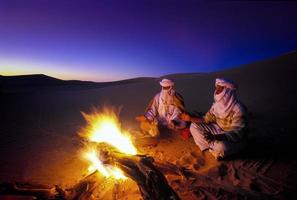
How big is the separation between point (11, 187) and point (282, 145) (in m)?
5.84

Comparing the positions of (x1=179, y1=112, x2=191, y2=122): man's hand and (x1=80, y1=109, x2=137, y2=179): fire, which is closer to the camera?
(x1=80, y1=109, x2=137, y2=179): fire

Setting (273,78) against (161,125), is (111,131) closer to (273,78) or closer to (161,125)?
(161,125)

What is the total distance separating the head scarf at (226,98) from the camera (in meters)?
5.61

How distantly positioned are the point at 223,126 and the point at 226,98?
667 mm

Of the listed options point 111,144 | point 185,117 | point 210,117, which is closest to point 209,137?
point 210,117

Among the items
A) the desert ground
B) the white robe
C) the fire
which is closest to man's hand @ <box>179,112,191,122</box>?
the white robe

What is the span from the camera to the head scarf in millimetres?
5612

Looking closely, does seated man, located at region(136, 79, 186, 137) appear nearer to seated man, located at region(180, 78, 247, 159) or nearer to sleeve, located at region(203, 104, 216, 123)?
sleeve, located at region(203, 104, 216, 123)

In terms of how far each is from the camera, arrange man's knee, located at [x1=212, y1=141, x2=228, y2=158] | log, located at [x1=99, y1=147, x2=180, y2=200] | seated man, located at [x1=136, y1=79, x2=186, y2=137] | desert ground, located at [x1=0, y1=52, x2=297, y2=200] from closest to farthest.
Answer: log, located at [x1=99, y1=147, x2=180, y2=200]
desert ground, located at [x1=0, y1=52, x2=297, y2=200]
man's knee, located at [x1=212, y1=141, x2=228, y2=158]
seated man, located at [x1=136, y1=79, x2=186, y2=137]

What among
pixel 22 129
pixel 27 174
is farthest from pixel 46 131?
pixel 27 174

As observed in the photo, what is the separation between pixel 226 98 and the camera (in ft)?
18.6

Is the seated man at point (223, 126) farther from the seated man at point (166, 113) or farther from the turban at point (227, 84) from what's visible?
the seated man at point (166, 113)

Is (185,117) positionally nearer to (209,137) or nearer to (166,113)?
(166,113)

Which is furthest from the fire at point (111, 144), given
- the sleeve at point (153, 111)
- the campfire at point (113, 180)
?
the sleeve at point (153, 111)
